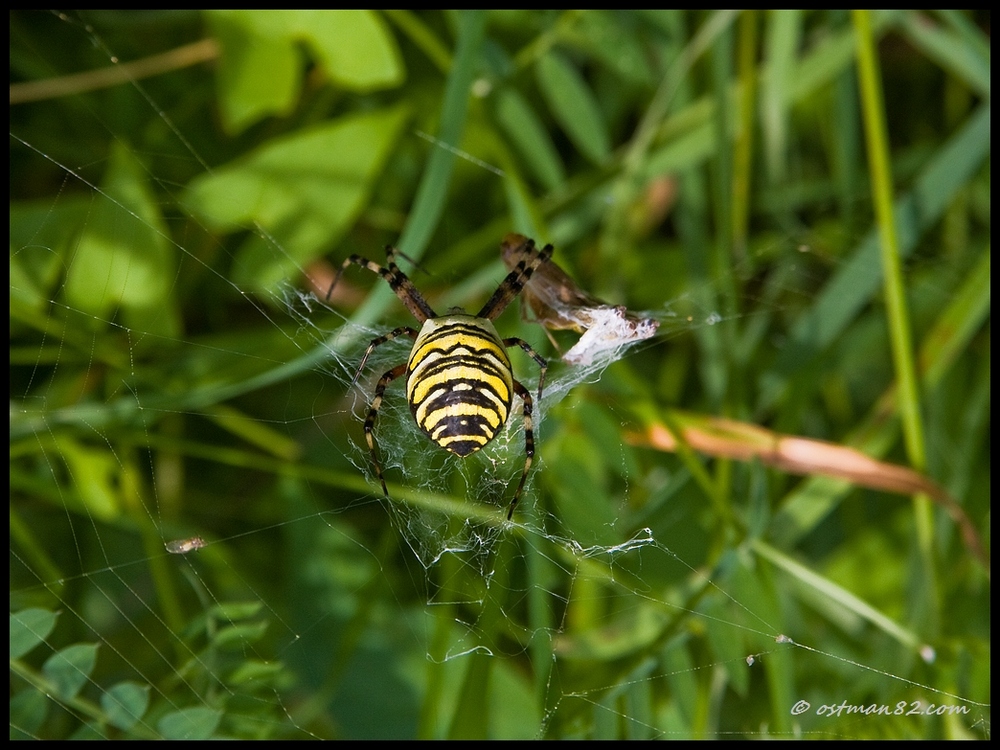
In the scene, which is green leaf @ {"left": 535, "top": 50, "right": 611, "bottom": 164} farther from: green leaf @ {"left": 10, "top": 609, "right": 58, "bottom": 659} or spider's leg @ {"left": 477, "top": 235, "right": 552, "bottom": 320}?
green leaf @ {"left": 10, "top": 609, "right": 58, "bottom": 659}

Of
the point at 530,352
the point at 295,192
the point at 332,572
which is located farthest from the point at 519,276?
the point at 332,572

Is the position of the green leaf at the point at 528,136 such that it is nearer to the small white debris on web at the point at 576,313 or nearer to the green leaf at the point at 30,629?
the small white debris on web at the point at 576,313

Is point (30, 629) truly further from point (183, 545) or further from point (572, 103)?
point (572, 103)

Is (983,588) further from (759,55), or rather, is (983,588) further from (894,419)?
(759,55)

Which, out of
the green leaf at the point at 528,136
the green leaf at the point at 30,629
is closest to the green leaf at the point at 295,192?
the green leaf at the point at 528,136

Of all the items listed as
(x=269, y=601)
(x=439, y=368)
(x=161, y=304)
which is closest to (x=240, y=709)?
(x=269, y=601)

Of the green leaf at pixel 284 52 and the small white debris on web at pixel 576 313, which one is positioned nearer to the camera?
the small white debris on web at pixel 576 313
